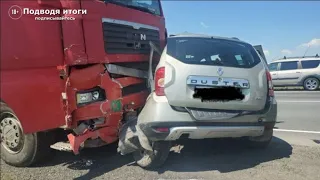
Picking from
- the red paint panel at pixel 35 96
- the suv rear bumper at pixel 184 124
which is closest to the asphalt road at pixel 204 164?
the suv rear bumper at pixel 184 124

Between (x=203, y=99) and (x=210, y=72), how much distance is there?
0.36 meters

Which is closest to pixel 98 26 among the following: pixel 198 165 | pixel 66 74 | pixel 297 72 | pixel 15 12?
pixel 66 74

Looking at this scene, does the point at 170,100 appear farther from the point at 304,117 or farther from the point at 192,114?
the point at 304,117

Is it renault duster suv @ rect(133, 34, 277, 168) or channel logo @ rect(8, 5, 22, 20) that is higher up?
channel logo @ rect(8, 5, 22, 20)

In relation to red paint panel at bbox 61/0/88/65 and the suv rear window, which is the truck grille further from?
the suv rear window

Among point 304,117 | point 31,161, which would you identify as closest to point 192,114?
point 31,161

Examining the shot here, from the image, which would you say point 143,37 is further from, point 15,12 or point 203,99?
point 15,12

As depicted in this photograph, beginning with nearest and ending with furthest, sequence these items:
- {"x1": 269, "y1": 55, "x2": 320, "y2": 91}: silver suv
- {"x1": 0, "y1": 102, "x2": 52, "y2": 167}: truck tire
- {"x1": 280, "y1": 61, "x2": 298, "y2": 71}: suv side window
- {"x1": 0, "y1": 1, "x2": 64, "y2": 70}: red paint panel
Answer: {"x1": 0, "y1": 1, "x2": 64, "y2": 70}: red paint panel → {"x1": 0, "y1": 102, "x2": 52, "y2": 167}: truck tire → {"x1": 269, "y1": 55, "x2": 320, "y2": 91}: silver suv → {"x1": 280, "y1": 61, "x2": 298, "y2": 71}: suv side window

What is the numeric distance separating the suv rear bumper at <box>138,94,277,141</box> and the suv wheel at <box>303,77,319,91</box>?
47.6 feet

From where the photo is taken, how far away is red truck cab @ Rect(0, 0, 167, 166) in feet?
13.2

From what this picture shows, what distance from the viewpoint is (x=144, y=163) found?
4574 millimetres

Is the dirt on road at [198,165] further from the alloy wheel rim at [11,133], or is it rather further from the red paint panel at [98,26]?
the red paint panel at [98,26]

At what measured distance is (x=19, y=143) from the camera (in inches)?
189

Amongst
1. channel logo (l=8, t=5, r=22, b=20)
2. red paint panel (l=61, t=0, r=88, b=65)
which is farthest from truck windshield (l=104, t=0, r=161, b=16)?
channel logo (l=8, t=5, r=22, b=20)
